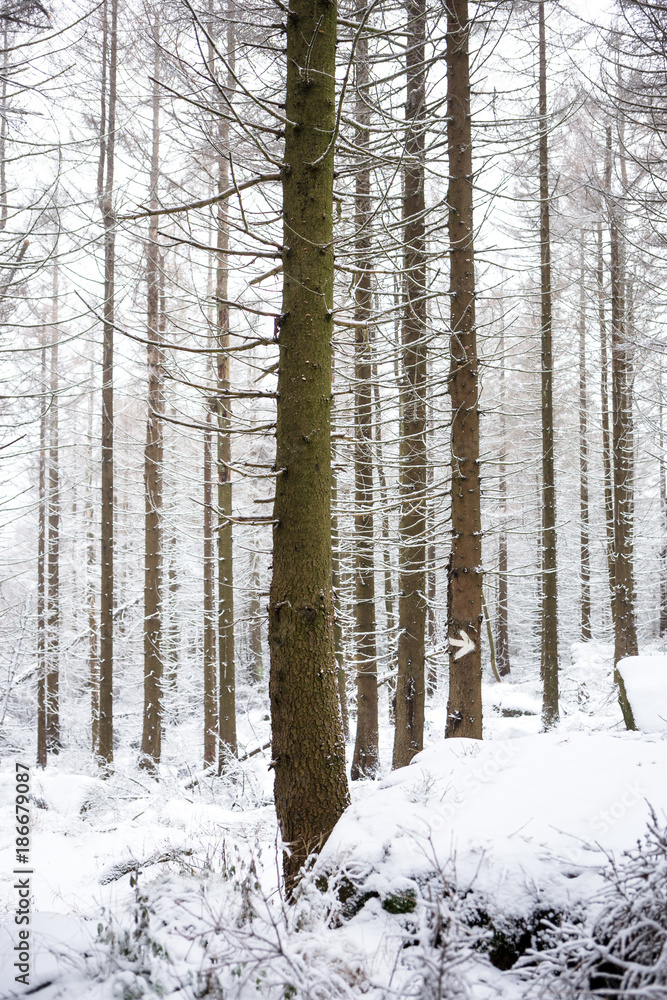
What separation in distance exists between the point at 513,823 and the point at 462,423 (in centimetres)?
376

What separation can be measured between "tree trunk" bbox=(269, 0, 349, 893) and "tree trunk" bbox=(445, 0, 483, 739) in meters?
2.20

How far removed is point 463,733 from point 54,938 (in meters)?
3.65

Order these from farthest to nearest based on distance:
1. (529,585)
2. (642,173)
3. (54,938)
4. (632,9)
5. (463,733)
→ (529,585), (642,173), (632,9), (463,733), (54,938)

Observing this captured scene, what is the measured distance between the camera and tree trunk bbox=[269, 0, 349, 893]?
10.2 feet

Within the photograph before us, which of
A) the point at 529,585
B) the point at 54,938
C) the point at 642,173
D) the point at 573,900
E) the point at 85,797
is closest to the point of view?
the point at 573,900

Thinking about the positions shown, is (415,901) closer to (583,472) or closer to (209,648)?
(209,648)

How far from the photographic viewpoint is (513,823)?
102 inches

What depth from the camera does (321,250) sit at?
11.5ft

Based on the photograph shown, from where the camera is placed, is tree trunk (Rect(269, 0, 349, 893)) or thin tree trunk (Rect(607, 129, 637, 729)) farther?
thin tree trunk (Rect(607, 129, 637, 729))

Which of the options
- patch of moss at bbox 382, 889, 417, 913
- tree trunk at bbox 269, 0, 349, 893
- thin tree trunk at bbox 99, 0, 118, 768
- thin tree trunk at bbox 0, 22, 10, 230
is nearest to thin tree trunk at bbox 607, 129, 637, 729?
thin tree trunk at bbox 99, 0, 118, 768

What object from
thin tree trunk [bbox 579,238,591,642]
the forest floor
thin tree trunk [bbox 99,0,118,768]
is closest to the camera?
the forest floor

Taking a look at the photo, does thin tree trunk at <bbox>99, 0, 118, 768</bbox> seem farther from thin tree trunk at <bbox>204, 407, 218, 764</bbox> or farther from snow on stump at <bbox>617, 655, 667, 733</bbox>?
snow on stump at <bbox>617, 655, 667, 733</bbox>

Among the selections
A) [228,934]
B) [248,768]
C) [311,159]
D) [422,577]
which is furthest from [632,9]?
[248,768]

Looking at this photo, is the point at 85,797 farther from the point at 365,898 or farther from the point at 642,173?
the point at 642,173
